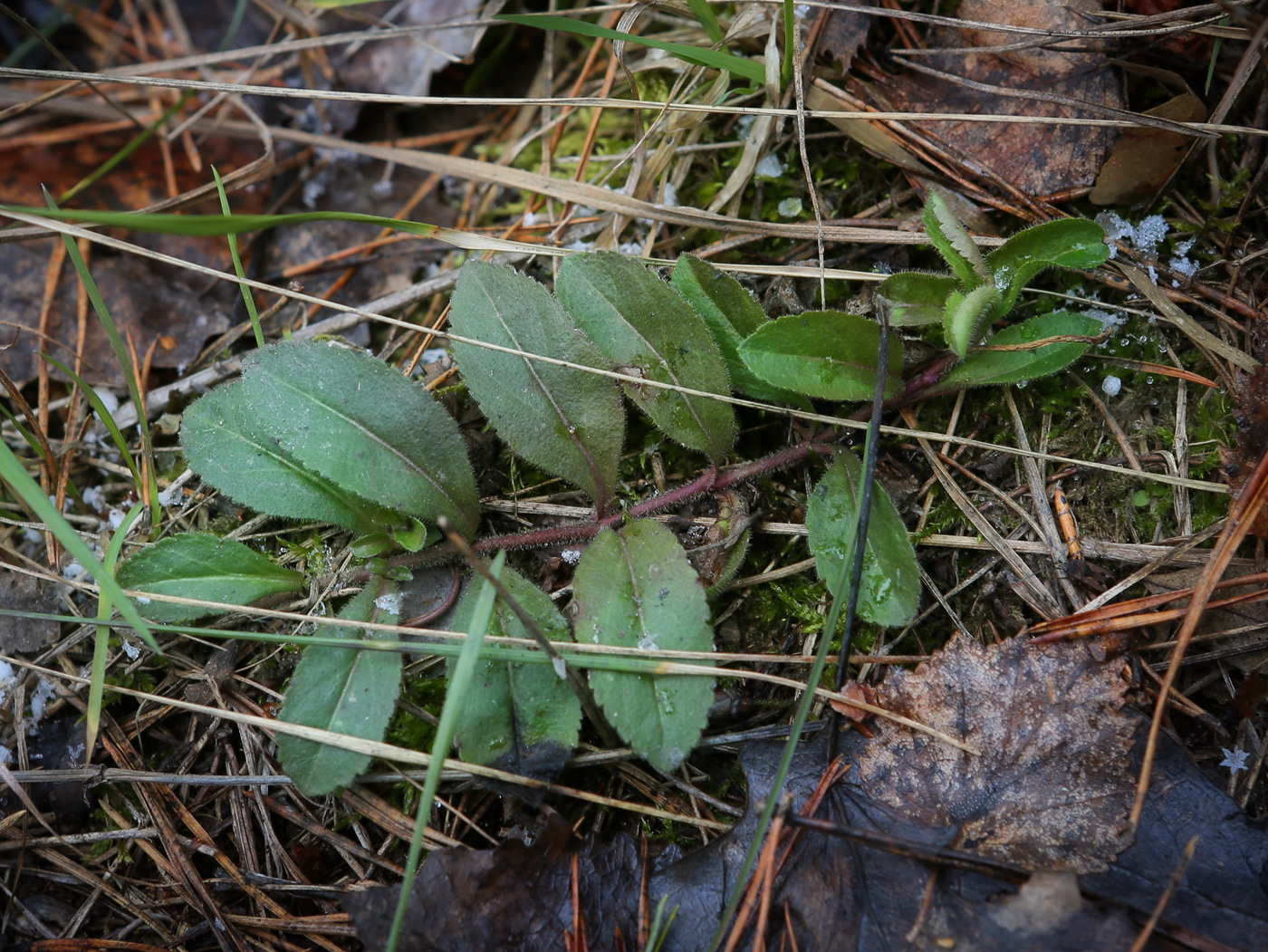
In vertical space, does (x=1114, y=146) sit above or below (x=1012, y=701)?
above

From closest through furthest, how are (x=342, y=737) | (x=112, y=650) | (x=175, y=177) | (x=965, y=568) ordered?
(x=342, y=737), (x=965, y=568), (x=112, y=650), (x=175, y=177)

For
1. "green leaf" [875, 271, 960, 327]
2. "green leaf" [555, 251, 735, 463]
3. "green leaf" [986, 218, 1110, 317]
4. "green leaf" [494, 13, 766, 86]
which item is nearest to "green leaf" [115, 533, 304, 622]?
"green leaf" [555, 251, 735, 463]

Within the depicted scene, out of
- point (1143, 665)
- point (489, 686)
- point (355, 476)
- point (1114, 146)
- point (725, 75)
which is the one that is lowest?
point (1143, 665)

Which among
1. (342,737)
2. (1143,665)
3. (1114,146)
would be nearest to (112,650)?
(342,737)

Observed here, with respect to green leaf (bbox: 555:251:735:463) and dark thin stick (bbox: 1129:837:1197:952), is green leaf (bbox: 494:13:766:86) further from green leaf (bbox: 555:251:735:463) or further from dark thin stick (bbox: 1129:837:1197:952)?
dark thin stick (bbox: 1129:837:1197:952)

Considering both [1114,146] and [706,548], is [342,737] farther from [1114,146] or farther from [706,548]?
[1114,146]

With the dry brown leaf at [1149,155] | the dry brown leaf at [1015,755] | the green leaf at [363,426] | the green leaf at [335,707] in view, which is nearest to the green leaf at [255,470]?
the green leaf at [363,426]

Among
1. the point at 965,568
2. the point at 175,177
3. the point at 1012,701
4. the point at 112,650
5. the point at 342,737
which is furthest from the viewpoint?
the point at 175,177

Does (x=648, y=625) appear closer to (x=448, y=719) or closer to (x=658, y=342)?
(x=448, y=719)

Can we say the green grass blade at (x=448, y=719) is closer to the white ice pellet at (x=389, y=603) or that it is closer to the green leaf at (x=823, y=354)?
the white ice pellet at (x=389, y=603)
